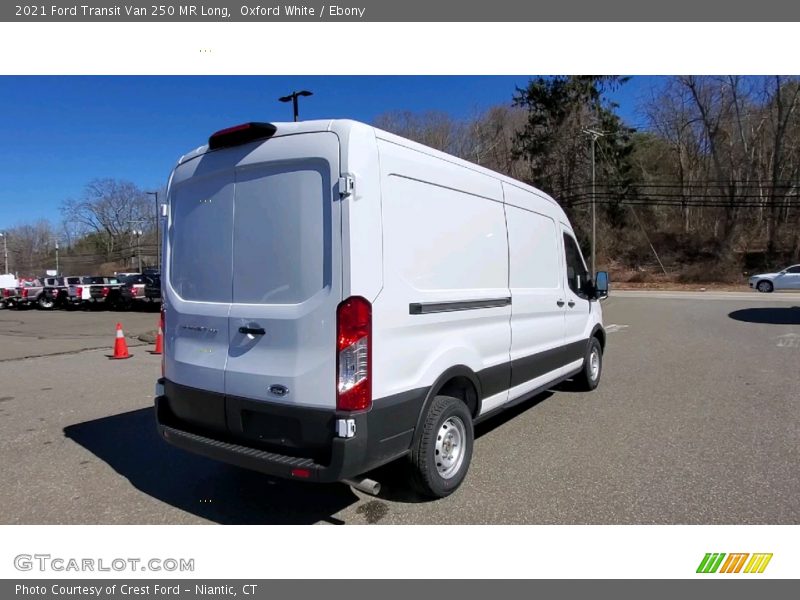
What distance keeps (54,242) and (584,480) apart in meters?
101

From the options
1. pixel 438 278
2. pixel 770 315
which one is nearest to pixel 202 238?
pixel 438 278

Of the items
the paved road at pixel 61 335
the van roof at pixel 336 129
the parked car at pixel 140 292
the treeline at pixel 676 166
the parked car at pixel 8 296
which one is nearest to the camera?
the van roof at pixel 336 129

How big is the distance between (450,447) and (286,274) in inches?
68.5

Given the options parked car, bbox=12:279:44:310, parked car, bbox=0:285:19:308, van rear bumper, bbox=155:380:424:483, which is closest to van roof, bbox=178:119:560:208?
van rear bumper, bbox=155:380:424:483

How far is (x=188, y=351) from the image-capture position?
12.1 ft

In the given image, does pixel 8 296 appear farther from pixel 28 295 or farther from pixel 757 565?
pixel 757 565

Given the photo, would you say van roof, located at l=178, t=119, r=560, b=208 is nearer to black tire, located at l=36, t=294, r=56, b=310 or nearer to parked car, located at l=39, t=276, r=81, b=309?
parked car, located at l=39, t=276, r=81, b=309

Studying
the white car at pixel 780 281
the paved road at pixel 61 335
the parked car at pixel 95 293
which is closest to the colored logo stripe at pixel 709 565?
the paved road at pixel 61 335

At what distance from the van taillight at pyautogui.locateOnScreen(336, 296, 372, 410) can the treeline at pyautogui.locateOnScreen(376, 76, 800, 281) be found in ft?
148

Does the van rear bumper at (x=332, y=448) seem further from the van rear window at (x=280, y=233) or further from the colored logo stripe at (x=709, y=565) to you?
the colored logo stripe at (x=709, y=565)

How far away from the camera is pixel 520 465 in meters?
4.24

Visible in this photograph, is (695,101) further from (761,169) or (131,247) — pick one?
(131,247)

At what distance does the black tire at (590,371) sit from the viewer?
258 inches

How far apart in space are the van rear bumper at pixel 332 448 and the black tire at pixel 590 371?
152 inches
